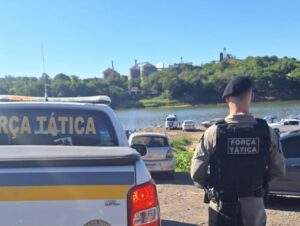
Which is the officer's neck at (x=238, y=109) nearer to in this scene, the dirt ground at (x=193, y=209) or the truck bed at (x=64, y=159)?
the truck bed at (x=64, y=159)

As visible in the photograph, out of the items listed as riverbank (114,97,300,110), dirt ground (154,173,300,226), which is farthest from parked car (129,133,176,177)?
riverbank (114,97,300,110)

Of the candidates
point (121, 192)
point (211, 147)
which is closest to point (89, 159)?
point (121, 192)

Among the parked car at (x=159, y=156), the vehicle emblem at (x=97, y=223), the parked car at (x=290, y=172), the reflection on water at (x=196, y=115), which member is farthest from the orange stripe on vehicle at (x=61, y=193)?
the reflection on water at (x=196, y=115)

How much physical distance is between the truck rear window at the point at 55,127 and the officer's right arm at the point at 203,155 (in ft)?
4.90

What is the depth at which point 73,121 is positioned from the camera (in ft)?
17.0

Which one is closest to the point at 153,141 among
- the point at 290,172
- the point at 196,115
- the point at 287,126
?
the point at 290,172

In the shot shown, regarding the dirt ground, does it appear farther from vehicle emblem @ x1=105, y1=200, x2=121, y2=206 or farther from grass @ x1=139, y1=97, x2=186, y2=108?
grass @ x1=139, y1=97, x2=186, y2=108

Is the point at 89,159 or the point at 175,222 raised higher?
the point at 89,159

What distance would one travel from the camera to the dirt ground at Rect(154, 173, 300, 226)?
27.8 feet

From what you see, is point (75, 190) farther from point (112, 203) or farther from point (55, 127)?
point (55, 127)

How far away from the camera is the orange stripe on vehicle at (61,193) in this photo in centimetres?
252

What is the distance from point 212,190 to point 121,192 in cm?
130

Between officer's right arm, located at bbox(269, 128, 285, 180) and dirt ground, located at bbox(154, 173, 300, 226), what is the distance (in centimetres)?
456

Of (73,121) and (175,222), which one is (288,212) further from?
(73,121)
